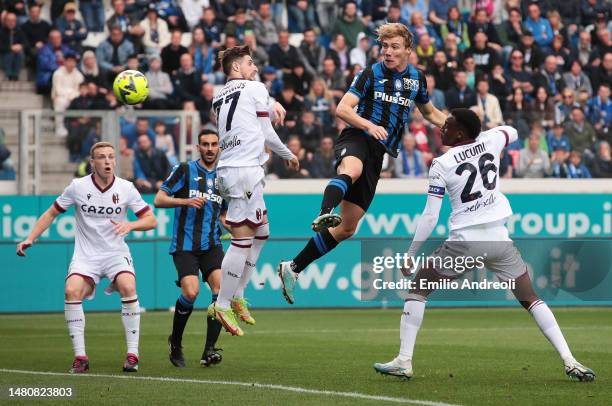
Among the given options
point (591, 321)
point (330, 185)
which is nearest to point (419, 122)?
point (591, 321)

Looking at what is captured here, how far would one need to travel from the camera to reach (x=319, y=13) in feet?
84.6

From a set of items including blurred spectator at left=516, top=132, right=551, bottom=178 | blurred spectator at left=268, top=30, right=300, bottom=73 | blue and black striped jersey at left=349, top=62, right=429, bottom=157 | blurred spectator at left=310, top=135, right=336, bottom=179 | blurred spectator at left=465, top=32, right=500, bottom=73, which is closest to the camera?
blue and black striped jersey at left=349, top=62, right=429, bottom=157

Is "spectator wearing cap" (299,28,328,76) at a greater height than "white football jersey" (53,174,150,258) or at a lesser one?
greater

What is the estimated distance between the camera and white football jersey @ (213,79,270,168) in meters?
11.0

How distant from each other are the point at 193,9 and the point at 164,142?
204 inches

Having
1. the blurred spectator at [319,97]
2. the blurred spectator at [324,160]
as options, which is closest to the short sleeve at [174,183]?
the blurred spectator at [324,160]

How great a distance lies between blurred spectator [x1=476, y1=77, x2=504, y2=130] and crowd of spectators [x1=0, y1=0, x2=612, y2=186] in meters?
0.03

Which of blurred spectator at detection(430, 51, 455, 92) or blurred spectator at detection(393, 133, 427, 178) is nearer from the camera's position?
blurred spectator at detection(393, 133, 427, 178)

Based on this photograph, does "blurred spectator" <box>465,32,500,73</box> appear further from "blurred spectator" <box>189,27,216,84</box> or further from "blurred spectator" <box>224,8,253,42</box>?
"blurred spectator" <box>189,27,216,84</box>

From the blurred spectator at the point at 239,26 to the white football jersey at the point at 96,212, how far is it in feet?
41.3

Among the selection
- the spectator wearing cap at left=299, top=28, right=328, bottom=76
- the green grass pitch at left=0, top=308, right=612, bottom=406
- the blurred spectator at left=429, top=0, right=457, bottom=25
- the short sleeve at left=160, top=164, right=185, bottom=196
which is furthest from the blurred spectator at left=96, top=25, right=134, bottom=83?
the short sleeve at left=160, top=164, right=185, bottom=196

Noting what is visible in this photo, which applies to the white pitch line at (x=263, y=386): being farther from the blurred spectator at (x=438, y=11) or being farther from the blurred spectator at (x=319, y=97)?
the blurred spectator at (x=438, y=11)

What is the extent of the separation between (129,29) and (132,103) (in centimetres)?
1125

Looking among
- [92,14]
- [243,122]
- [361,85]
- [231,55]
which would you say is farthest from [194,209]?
[92,14]
